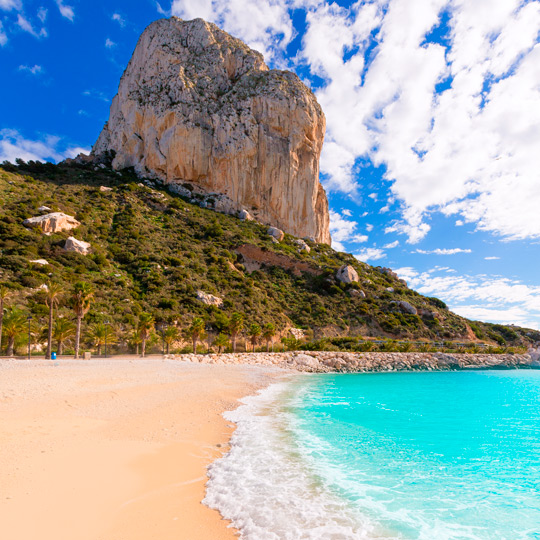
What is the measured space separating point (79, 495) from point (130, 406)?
6315mm

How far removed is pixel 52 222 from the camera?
39.7 meters

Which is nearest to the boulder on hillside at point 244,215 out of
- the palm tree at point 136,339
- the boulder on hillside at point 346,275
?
the boulder on hillside at point 346,275

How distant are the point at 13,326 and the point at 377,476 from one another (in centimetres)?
2524

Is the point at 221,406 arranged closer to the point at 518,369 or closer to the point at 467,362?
the point at 467,362

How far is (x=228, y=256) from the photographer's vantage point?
51.2 m

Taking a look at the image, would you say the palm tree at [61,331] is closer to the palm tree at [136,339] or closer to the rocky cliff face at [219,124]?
the palm tree at [136,339]

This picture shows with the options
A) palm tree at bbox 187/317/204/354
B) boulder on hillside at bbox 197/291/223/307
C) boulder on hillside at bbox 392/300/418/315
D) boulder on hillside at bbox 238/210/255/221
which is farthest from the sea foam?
boulder on hillside at bbox 238/210/255/221

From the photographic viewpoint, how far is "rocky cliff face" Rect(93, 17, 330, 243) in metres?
63.6

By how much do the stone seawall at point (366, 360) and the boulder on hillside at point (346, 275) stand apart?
16813 mm

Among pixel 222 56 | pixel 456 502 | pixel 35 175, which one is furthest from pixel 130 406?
pixel 222 56

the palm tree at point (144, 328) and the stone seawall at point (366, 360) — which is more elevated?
the palm tree at point (144, 328)

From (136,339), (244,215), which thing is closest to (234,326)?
(136,339)

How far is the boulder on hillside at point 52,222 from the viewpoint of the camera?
126ft

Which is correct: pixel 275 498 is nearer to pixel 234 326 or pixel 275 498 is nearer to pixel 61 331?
pixel 61 331
